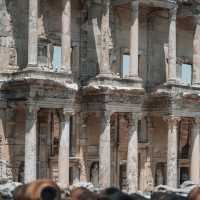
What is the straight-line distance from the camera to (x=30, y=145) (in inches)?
941

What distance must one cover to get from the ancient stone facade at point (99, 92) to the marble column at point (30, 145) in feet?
0.13

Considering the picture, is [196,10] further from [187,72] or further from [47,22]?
[47,22]

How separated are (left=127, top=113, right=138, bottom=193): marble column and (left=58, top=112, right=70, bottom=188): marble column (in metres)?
3.49

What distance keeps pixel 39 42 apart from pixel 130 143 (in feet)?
20.8

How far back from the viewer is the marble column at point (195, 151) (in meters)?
30.1

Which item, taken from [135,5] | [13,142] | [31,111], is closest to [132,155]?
[13,142]

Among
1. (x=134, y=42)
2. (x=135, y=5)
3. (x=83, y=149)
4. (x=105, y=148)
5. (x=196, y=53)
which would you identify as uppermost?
(x=135, y=5)

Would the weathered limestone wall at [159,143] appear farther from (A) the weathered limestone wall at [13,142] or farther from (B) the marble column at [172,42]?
(A) the weathered limestone wall at [13,142]

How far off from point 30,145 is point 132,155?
18.7 feet

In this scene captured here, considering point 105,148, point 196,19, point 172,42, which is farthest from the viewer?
point 196,19

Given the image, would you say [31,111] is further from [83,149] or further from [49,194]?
[49,194]

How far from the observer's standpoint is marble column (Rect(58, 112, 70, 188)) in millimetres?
25109

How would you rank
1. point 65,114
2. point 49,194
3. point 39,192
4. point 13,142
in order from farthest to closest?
point 13,142 < point 65,114 < point 49,194 < point 39,192

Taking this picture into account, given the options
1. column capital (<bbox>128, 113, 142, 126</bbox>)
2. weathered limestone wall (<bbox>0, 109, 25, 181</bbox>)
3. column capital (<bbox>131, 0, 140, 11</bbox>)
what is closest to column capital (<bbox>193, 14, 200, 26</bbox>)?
column capital (<bbox>131, 0, 140, 11</bbox>)
